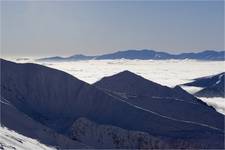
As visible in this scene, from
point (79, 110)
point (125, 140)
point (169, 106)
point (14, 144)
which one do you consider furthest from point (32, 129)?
point (169, 106)

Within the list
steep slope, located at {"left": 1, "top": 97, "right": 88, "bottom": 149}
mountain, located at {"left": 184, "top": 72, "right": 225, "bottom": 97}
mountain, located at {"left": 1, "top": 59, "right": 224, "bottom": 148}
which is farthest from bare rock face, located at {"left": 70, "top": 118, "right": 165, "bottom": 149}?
mountain, located at {"left": 184, "top": 72, "right": 225, "bottom": 97}

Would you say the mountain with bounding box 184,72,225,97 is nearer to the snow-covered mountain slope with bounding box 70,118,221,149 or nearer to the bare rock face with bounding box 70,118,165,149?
the snow-covered mountain slope with bounding box 70,118,221,149

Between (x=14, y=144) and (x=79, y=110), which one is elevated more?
(x=79, y=110)

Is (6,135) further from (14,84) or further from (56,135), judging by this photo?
(14,84)

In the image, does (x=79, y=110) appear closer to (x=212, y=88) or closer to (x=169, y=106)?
(x=169, y=106)

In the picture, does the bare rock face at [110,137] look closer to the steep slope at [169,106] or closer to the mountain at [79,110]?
the mountain at [79,110]

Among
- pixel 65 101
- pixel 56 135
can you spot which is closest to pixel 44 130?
pixel 56 135
